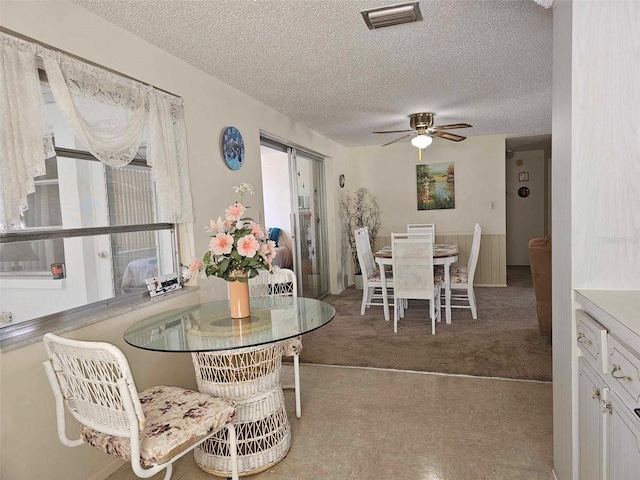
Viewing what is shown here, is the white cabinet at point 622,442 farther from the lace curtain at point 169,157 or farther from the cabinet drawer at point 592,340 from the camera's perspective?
the lace curtain at point 169,157

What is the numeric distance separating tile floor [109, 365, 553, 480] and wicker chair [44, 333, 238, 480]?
22.1 inches

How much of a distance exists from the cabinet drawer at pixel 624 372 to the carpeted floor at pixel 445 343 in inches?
73.2

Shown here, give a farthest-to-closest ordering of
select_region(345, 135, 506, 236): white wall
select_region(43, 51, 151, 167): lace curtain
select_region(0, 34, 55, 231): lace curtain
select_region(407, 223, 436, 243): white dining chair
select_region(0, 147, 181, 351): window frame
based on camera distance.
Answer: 1. select_region(345, 135, 506, 236): white wall
2. select_region(407, 223, 436, 243): white dining chair
3. select_region(43, 51, 151, 167): lace curtain
4. select_region(0, 147, 181, 351): window frame
5. select_region(0, 34, 55, 231): lace curtain

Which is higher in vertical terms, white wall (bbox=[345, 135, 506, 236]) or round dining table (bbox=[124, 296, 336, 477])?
white wall (bbox=[345, 135, 506, 236])

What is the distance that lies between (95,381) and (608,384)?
5.65 feet

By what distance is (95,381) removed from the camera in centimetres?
145

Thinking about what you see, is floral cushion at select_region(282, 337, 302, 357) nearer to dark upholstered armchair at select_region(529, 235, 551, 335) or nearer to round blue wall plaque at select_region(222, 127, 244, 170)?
round blue wall plaque at select_region(222, 127, 244, 170)

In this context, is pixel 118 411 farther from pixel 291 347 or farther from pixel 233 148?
pixel 233 148

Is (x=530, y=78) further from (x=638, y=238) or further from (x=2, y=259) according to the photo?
(x=2, y=259)

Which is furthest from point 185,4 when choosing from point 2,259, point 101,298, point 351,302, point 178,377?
point 351,302

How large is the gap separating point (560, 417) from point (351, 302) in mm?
3816

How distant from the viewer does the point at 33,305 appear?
6.22 ft

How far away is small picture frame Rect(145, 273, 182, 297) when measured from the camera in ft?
8.41

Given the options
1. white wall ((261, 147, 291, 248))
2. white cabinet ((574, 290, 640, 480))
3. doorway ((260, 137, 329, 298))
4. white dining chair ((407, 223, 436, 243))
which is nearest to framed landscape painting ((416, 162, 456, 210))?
white dining chair ((407, 223, 436, 243))
